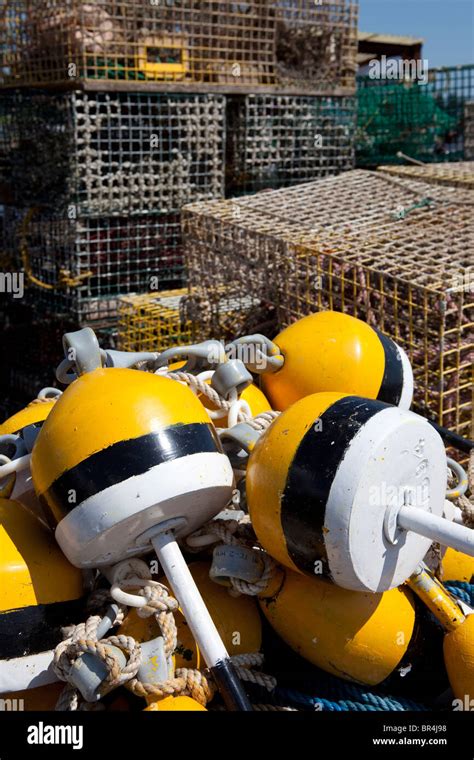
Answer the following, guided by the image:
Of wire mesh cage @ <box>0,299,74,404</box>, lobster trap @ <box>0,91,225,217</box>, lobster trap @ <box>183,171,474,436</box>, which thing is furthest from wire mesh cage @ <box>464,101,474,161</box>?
wire mesh cage @ <box>0,299,74,404</box>

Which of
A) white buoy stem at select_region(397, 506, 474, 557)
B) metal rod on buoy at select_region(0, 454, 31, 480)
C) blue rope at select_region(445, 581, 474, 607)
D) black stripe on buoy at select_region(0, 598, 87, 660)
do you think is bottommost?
blue rope at select_region(445, 581, 474, 607)

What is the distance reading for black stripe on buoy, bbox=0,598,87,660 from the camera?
1.95 m

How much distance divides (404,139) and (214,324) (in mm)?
3577

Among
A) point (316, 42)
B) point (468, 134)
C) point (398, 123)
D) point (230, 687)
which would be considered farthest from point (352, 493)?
point (468, 134)

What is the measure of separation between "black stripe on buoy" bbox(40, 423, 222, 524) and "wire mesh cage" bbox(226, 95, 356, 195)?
3.75m

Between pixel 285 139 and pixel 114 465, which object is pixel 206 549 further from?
pixel 285 139

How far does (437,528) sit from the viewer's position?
1841 millimetres

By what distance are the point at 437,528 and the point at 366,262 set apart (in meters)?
1.88

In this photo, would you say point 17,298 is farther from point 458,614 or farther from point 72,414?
point 458,614

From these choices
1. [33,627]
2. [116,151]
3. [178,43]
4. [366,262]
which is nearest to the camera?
[33,627]

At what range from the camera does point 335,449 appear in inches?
75.4

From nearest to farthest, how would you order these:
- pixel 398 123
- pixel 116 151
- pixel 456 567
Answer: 1. pixel 456 567
2. pixel 116 151
3. pixel 398 123

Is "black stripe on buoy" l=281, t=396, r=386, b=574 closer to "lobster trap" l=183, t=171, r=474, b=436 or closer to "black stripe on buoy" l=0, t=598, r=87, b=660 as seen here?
"black stripe on buoy" l=0, t=598, r=87, b=660

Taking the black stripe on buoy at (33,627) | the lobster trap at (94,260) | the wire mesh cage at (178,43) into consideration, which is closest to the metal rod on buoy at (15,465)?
the black stripe on buoy at (33,627)
